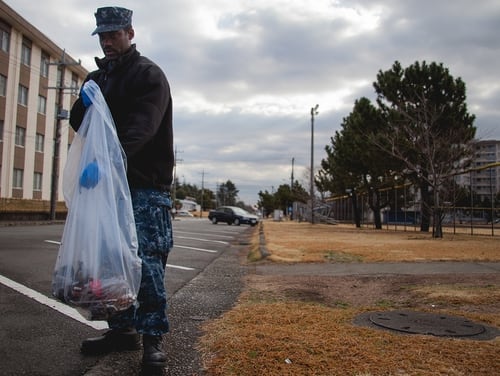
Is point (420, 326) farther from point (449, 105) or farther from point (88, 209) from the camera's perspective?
point (449, 105)

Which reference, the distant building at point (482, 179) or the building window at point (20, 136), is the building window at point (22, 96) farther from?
the distant building at point (482, 179)

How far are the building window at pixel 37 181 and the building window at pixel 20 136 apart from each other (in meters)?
3.20

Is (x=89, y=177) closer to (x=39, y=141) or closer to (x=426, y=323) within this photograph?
(x=426, y=323)

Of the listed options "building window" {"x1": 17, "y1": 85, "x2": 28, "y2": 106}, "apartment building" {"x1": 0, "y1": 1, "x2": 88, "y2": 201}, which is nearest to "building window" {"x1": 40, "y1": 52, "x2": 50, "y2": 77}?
"apartment building" {"x1": 0, "y1": 1, "x2": 88, "y2": 201}

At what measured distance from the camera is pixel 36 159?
34344 mm

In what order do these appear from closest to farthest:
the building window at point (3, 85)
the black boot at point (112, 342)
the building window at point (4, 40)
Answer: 1. the black boot at point (112, 342)
2. the building window at point (4, 40)
3. the building window at point (3, 85)

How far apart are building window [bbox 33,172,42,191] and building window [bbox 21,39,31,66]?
8147 mm

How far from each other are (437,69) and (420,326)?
1888cm

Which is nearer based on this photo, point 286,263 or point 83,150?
point 83,150

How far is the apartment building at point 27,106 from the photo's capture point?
29.4 meters

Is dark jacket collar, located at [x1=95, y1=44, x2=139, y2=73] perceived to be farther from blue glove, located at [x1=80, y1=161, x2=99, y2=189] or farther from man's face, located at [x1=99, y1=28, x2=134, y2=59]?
blue glove, located at [x1=80, y1=161, x2=99, y2=189]

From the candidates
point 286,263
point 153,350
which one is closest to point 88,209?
point 153,350

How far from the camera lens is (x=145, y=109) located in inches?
97.9

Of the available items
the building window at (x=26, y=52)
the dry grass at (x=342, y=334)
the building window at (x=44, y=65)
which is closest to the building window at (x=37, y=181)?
the building window at (x=44, y=65)
